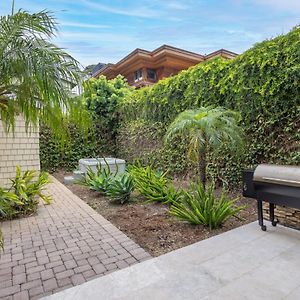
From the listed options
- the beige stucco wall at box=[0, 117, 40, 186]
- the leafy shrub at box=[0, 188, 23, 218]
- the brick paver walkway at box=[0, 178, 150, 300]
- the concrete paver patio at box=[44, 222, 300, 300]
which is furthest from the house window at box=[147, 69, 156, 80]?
the concrete paver patio at box=[44, 222, 300, 300]

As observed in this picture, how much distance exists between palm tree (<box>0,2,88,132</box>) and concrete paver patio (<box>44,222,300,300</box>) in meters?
2.00

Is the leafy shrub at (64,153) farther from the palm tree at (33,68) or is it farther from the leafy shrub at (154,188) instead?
the palm tree at (33,68)

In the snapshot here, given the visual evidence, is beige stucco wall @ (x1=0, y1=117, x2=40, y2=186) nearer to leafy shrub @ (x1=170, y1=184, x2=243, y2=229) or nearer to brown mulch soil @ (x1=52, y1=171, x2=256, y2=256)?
brown mulch soil @ (x1=52, y1=171, x2=256, y2=256)

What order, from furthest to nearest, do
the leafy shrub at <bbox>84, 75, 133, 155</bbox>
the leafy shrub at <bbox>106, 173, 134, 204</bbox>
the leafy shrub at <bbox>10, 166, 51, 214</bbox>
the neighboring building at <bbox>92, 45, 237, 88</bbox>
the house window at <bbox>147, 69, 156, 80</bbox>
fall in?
1. the house window at <bbox>147, 69, 156, 80</bbox>
2. the neighboring building at <bbox>92, 45, 237, 88</bbox>
3. the leafy shrub at <bbox>84, 75, 133, 155</bbox>
4. the leafy shrub at <bbox>106, 173, 134, 204</bbox>
5. the leafy shrub at <bbox>10, 166, 51, 214</bbox>

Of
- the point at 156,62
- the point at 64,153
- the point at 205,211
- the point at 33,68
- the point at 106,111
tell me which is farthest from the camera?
the point at 156,62

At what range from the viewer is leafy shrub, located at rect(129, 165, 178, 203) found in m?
5.61

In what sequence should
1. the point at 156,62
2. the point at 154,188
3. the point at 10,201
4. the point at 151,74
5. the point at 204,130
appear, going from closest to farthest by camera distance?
the point at 204,130
the point at 10,201
the point at 154,188
the point at 156,62
the point at 151,74

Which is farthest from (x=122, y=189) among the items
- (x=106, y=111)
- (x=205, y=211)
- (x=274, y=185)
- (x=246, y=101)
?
(x=106, y=111)

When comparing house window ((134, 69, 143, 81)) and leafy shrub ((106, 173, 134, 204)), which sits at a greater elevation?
house window ((134, 69, 143, 81))

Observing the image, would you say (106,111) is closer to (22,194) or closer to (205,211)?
(22,194)

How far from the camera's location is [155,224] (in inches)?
171

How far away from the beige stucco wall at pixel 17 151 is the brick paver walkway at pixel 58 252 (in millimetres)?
1288

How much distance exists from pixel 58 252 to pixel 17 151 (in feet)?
10.5

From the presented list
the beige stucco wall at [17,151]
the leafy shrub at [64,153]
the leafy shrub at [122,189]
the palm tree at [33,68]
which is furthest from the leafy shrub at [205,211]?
the leafy shrub at [64,153]
